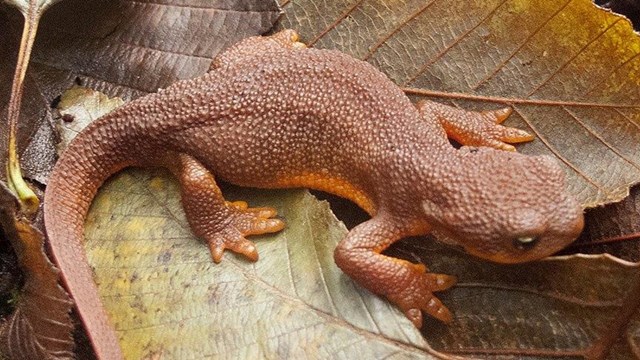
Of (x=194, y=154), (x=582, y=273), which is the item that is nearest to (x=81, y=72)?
(x=194, y=154)

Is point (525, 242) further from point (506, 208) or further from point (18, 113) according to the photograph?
point (18, 113)

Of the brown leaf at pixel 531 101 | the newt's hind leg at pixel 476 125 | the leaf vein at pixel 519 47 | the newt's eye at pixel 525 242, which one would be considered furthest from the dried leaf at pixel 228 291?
the leaf vein at pixel 519 47

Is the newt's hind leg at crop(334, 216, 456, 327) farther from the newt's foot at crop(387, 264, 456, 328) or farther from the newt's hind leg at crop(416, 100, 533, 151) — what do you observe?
the newt's hind leg at crop(416, 100, 533, 151)

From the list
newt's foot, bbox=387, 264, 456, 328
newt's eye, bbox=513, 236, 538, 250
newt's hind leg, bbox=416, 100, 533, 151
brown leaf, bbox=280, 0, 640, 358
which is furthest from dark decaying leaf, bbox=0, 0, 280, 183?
newt's eye, bbox=513, 236, 538, 250

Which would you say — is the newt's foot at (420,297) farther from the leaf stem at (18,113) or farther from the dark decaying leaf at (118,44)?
the leaf stem at (18,113)

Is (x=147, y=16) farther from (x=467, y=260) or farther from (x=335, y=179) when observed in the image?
(x=467, y=260)

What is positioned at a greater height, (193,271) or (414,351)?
(414,351)
